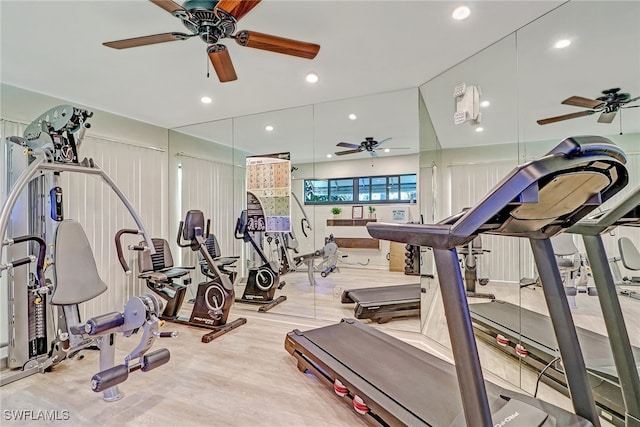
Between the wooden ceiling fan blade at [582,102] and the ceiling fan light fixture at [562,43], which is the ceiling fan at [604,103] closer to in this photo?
the wooden ceiling fan blade at [582,102]

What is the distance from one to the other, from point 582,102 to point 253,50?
243cm

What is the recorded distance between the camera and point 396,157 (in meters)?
3.93

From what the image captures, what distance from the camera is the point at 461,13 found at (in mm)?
1998

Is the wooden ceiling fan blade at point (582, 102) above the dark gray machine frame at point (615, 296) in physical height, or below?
above

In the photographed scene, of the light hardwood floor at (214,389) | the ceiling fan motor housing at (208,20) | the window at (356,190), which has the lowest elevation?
the light hardwood floor at (214,389)

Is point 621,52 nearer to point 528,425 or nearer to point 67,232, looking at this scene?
point 528,425

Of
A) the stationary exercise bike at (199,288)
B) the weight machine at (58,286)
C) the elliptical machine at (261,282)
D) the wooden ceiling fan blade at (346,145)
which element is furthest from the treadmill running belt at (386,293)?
the weight machine at (58,286)

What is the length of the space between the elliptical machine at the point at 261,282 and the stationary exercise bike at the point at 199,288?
575mm

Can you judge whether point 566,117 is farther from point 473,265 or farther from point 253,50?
point 253,50

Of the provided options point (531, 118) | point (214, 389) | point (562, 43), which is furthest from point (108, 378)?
point (562, 43)

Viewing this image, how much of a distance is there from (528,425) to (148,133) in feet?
16.7

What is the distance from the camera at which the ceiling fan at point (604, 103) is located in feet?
5.97

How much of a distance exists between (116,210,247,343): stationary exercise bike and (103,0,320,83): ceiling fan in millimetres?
2142

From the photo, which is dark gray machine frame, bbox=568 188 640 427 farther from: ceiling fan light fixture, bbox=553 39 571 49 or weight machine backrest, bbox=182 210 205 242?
weight machine backrest, bbox=182 210 205 242
